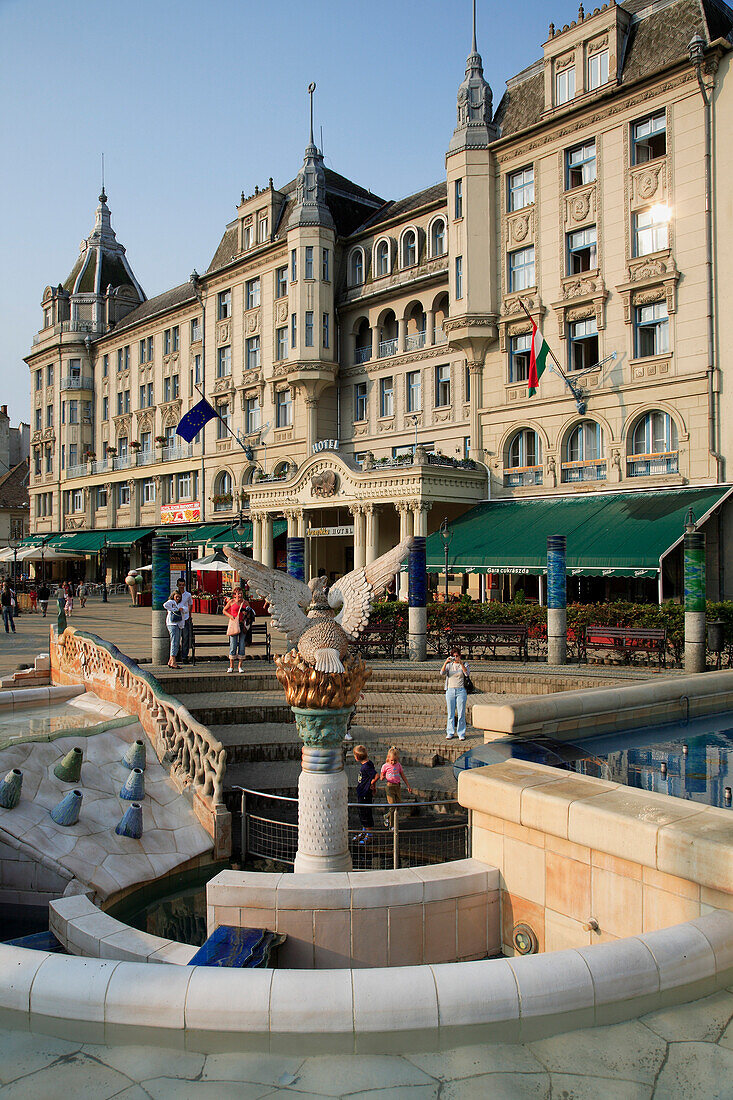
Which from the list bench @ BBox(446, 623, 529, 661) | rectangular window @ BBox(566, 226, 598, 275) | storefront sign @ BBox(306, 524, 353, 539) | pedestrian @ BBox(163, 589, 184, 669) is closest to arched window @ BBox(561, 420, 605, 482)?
rectangular window @ BBox(566, 226, 598, 275)

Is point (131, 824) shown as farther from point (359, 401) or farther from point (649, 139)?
point (359, 401)

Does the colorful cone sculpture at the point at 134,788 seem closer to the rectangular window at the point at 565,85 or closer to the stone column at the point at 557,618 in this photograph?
the stone column at the point at 557,618

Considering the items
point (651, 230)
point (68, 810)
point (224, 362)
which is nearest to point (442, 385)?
point (651, 230)

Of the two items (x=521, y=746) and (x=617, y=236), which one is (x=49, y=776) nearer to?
(x=521, y=746)

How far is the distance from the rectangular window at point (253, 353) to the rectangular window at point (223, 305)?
9.32 feet

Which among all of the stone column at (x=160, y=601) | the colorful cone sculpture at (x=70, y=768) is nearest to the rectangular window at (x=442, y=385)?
the stone column at (x=160, y=601)

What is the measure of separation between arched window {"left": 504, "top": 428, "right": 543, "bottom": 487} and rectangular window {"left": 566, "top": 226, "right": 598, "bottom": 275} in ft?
19.7

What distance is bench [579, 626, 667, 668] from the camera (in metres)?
17.4

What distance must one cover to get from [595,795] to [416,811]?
533 centimetres

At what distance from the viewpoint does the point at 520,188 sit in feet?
98.7

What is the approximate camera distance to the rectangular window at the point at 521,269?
2963 centimetres

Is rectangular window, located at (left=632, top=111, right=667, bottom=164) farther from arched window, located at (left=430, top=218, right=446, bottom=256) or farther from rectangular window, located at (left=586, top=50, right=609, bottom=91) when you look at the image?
arched window, located at (left=430, top=218, right=446, bottom=256)

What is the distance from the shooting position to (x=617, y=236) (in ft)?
87.6

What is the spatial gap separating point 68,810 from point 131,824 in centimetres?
77
